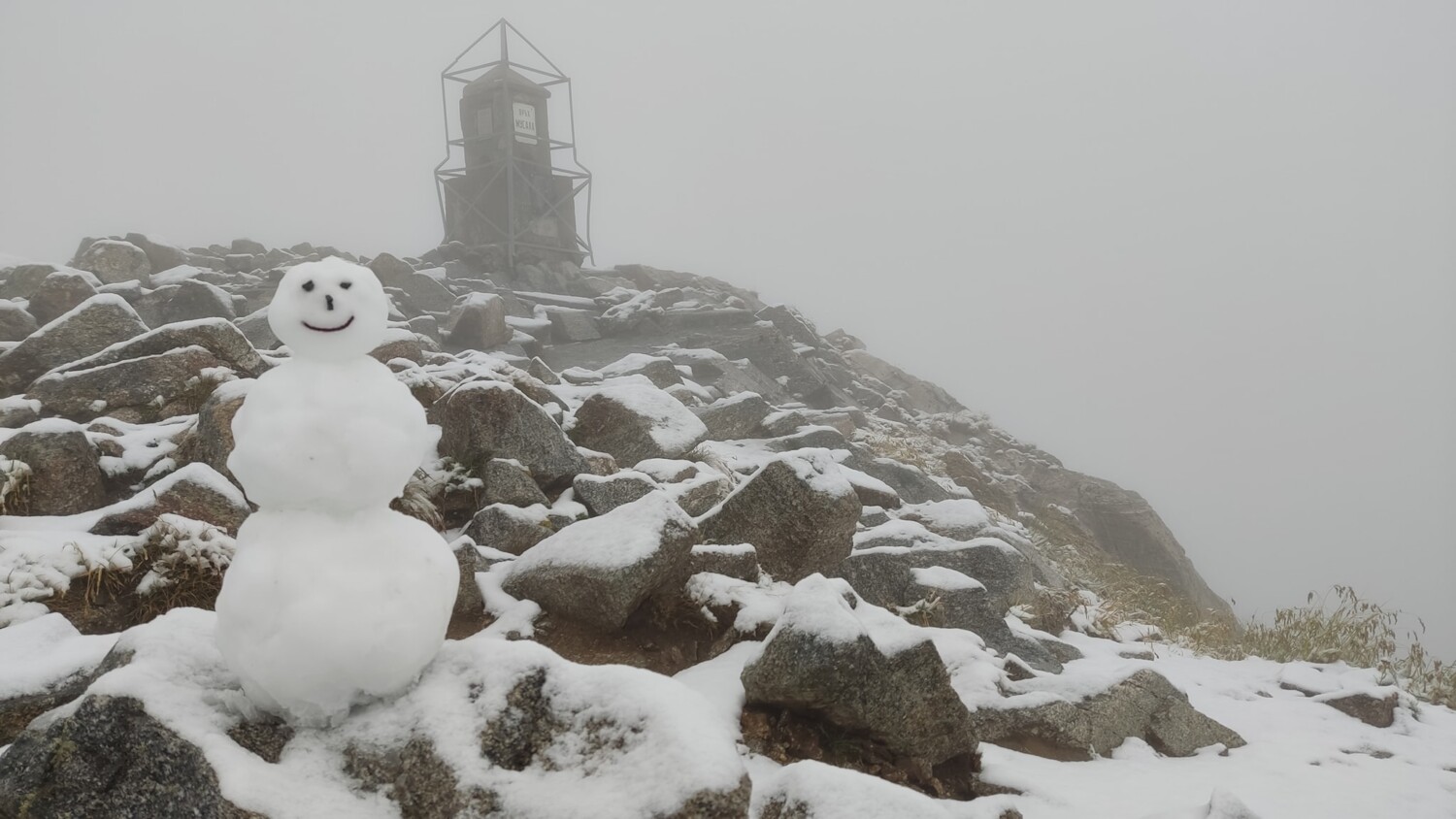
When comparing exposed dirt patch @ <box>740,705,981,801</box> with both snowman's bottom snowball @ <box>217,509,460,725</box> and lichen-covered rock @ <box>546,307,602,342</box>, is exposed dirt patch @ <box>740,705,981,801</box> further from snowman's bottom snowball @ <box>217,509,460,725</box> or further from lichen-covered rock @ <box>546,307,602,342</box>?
lichen-covered rock @ <box>546,307,602,342</box>

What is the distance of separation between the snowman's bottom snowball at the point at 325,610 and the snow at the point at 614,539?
73.8 inches

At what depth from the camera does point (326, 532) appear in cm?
338

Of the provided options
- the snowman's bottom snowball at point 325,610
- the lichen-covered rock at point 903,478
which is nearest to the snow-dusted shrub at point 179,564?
the snowman's bottom snowball at point 325,610

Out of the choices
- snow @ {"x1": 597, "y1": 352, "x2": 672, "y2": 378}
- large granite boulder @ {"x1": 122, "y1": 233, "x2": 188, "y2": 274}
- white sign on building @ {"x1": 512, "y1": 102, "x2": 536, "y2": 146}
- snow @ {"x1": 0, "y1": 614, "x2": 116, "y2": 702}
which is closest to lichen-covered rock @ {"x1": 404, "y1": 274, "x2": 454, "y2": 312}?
large granite boulder @ {"x1": 122, "y1": 233, "x2": 188, "y2": 274}

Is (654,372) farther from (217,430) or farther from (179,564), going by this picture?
(179,564)

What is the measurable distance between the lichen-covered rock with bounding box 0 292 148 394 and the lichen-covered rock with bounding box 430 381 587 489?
4.62m

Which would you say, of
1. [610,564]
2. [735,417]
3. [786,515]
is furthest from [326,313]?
[735,417]

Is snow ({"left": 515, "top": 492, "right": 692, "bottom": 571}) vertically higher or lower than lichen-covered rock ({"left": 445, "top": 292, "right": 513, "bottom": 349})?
lower

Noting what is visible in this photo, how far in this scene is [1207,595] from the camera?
18.0 metres

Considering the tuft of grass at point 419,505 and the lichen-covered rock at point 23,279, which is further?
the lichen-covered rock at point 23,279

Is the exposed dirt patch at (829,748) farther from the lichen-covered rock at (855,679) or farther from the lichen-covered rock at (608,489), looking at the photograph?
the lichen-covered rock at (608,489)

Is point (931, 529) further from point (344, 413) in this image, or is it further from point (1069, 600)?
point (344, 413)

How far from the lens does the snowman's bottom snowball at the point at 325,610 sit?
126 inches

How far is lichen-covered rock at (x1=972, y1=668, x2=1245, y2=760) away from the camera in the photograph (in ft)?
17.9
